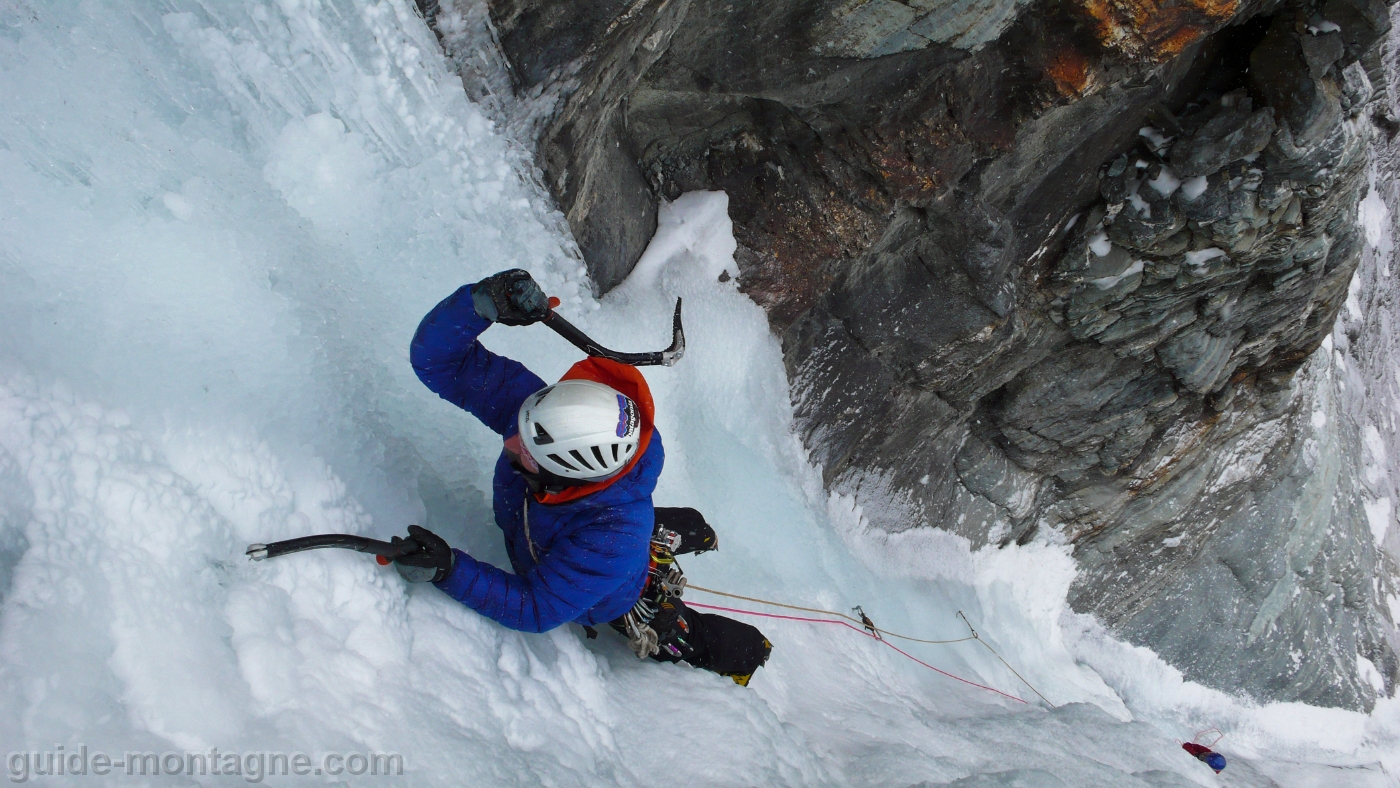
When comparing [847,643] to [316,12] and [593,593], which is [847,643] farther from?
[316,12]

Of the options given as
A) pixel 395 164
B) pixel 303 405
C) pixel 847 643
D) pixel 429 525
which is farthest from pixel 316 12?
pixel 847 643

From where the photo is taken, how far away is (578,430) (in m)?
1.97

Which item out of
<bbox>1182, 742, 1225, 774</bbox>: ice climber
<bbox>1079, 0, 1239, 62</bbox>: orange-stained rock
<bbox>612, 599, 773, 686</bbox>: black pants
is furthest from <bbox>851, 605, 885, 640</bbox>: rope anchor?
<bbox>1079, 0, 1239, 62</bbox>: orange-stained rock

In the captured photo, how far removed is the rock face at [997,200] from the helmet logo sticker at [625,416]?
1.38 meters

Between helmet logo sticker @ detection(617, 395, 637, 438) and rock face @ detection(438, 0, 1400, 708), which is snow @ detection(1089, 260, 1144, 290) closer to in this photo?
rock face @ detection(438, 0, 1400, 708)

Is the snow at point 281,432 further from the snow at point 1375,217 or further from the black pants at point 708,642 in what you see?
the snow at point 1375,217

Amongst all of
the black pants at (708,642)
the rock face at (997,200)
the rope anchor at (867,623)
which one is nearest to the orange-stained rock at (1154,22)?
the rock face at (997,200)

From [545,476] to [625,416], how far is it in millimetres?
270

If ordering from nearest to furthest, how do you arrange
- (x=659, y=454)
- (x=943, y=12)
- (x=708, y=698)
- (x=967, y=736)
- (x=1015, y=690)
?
(x=659, y=454) → (x=708, y=698) → (x=943, y=12) → (x=967, y=736) → (x=1015, y=690)

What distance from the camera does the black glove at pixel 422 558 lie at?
1.86 m

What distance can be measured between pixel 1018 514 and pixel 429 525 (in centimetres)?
576

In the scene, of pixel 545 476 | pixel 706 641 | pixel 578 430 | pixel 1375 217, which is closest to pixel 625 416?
pixel 578 430

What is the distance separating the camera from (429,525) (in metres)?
2.33

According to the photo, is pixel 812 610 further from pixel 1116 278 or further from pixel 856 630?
pixel 1116 278
